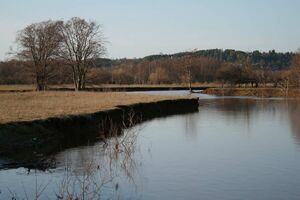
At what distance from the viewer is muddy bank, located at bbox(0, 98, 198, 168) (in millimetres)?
16594

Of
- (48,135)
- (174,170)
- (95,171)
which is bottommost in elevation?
(174,170)

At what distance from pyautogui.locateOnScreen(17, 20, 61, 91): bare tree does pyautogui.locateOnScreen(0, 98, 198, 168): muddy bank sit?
1007 inches

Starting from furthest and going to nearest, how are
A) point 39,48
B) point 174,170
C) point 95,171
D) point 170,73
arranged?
point 170,73, point 39,48, point 174,170, point 95,171

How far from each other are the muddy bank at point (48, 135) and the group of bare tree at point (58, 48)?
84.5 ft

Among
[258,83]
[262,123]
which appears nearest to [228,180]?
[262,123]

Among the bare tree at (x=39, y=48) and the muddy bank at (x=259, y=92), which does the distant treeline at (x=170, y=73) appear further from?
the muddy bank at (x=259, y=92)

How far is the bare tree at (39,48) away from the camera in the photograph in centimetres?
5209

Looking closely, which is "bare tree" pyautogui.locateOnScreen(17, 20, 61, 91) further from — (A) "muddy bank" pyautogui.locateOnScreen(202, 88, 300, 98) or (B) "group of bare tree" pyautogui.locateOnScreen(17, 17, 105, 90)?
(A) "muddy bank" pyautogui.locateOnScreen(202, 88, 300, 98)

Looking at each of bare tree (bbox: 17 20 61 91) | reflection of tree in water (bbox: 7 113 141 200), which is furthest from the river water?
bare tree (bbox: 17 20 61 91)

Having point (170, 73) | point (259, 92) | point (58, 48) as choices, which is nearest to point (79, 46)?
point (58, 48)

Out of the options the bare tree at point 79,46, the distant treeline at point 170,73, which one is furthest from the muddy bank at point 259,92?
the bare tree at point 79,46

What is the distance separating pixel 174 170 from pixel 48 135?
722 centimetres

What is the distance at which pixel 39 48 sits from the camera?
5241cm

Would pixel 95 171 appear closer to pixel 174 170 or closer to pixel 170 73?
pixel 174 170
